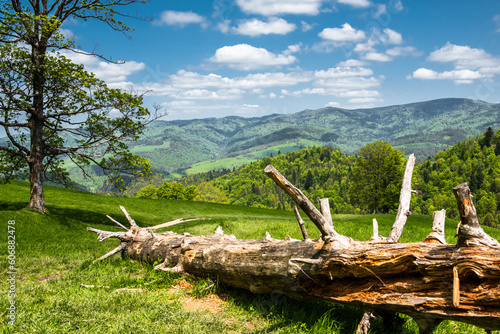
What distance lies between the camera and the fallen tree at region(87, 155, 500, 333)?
4.20 meters

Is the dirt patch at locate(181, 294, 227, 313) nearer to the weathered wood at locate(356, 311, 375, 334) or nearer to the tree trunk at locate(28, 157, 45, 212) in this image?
the weathered wood at locate(356, 311, 375, 334)

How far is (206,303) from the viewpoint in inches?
277

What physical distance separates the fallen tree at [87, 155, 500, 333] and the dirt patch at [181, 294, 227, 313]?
1.71 feet

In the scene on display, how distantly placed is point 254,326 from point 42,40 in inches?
947

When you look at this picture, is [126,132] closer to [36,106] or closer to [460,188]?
[36,106]

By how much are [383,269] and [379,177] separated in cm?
5586

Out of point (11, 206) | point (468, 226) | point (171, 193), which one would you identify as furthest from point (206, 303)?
point (171, 193)

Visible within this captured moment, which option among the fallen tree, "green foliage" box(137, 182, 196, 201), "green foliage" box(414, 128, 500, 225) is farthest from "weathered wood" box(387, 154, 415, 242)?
"green foliage" box(414, 128, 500, 225)

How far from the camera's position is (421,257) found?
471cm

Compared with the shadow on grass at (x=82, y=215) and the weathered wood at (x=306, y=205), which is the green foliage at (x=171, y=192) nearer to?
the shadow on grass at (x=82, y=215)

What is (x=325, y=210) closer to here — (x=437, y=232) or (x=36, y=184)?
(x=437, y=232)

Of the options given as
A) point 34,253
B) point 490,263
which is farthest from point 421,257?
point 34,253

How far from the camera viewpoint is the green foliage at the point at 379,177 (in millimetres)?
54625

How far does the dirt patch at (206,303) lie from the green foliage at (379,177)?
52.5 metres
